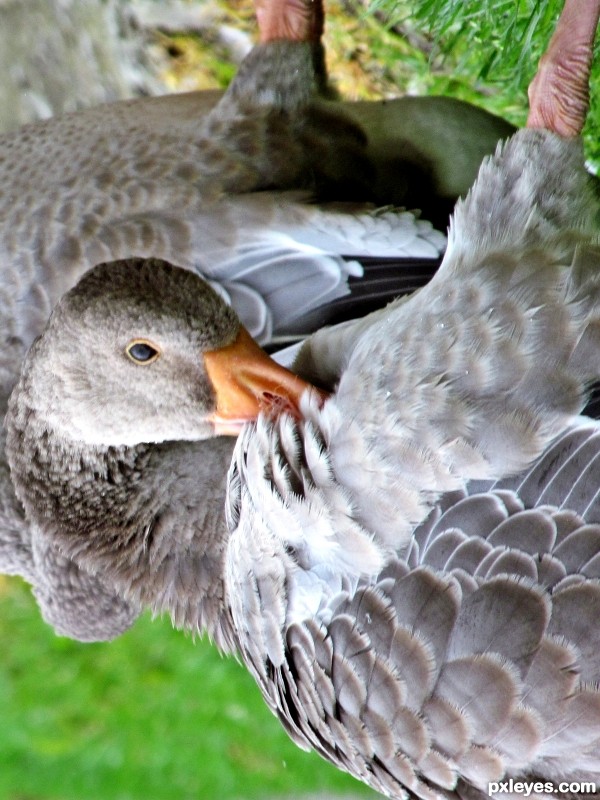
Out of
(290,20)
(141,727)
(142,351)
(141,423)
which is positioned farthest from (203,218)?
(141,727)

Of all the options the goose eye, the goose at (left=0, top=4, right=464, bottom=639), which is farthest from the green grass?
the goose eye

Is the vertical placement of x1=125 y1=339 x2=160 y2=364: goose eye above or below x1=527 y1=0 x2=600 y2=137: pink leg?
below

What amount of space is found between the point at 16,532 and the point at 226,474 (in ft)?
2.78

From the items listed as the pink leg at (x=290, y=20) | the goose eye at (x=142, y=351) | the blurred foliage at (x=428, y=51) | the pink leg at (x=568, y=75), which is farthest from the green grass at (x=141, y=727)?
the pink leg at (x=568, y=75)

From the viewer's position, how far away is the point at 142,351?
2.17 metres

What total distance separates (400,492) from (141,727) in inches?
106

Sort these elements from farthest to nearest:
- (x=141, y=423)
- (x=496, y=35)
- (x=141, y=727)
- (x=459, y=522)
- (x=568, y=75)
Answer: (x=141, y=727) < (x=496, y=35) < (x=141, y=423) < (x=568, y=75) < (x=459, y=522)

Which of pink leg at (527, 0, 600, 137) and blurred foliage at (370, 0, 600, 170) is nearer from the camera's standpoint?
pink leg at (527, 0, 600, 137)

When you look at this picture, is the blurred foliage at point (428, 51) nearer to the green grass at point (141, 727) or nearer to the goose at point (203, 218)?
the goose at point (203, 218)

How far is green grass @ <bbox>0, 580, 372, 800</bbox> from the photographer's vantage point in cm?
394

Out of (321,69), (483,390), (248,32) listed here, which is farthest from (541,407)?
(248,32)

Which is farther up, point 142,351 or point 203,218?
point 203,218

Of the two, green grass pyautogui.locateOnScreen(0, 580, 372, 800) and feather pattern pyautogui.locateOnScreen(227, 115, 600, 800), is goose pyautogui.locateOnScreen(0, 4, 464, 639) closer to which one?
feather pattern pyautogui.locateOnScreen(227, 115, 600, 800)

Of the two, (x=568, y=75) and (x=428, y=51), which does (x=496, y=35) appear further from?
(x=428, y=51)
